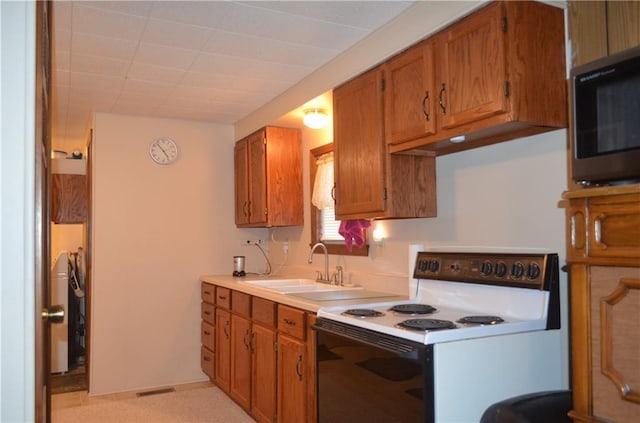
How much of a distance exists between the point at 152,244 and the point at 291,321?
6.80 ft

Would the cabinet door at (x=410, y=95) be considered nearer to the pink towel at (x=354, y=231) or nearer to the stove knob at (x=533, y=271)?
the stove knob at (x=533, y=271)

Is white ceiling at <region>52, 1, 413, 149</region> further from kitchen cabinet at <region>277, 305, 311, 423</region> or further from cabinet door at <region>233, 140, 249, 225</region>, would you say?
kitchen cabinet at <region>277, 305, 311, 423</region>

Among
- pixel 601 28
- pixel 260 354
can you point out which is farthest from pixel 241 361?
pixel 601 28

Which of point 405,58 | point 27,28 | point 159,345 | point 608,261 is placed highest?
point 405,58

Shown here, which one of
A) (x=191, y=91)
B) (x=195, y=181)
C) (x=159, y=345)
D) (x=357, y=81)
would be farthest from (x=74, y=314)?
(x=357, y=81)

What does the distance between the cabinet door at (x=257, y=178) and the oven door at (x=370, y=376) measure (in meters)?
1.84

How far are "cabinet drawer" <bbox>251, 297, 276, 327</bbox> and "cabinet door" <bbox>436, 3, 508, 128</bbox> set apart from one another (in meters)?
1.58

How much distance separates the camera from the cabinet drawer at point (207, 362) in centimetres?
427

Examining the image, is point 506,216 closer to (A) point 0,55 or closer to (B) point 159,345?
(A) point 0,55

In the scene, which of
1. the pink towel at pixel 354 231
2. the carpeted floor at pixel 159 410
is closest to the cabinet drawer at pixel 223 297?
the carpeted floor at pixel 159 410

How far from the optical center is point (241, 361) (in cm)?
367

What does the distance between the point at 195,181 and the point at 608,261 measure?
3847 mm

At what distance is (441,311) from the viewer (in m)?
2.41

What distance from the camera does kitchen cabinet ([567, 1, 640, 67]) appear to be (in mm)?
1896
